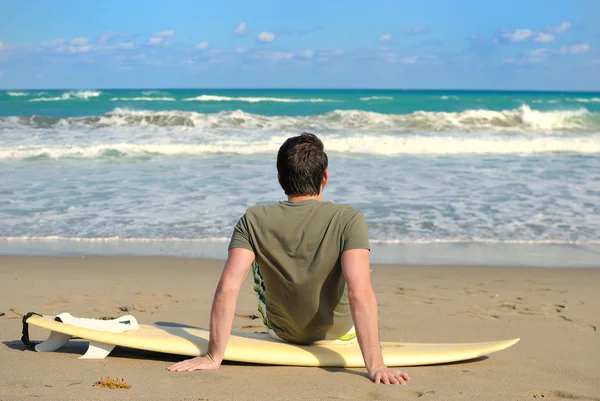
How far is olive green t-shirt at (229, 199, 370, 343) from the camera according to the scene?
125 inches

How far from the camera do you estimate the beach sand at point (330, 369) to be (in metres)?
3.05

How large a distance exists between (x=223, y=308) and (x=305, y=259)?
0.42m

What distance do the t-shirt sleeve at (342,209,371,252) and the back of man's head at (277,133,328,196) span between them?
22cm

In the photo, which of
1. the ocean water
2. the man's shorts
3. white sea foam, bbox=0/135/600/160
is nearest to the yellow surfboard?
the man's shorts

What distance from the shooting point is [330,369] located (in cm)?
337

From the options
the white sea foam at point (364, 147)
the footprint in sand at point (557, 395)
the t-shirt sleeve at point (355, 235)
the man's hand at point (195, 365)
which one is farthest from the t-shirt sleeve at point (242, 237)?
the white sea foam at point (364, 147)

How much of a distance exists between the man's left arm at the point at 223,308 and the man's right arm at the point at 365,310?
45 centimetres

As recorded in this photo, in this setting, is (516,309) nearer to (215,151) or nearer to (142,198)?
(142,198)

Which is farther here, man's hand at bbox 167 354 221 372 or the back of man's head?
man's hand at bbox 167 354 221 372

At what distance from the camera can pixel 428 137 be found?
63.3 ft

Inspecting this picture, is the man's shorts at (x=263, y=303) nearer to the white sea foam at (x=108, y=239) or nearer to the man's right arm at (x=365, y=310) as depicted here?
the man's right arm at (x=365, y=310)

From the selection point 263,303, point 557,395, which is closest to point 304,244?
point 263,303

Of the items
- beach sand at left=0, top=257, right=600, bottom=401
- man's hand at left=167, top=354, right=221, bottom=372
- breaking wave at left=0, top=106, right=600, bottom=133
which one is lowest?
beach sand at left=0, top=257, right=600, bottom=401

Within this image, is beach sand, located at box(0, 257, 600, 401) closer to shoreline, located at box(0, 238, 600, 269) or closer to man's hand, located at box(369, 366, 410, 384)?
man's hand, located at box(369, 366, 410, 384)
